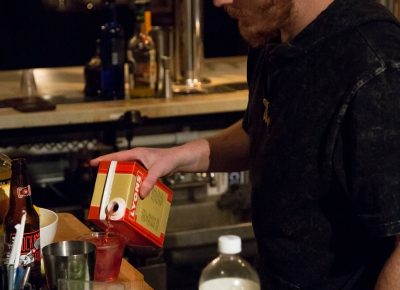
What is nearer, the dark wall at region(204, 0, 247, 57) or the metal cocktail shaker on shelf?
the metal cocktail shaker on shelf

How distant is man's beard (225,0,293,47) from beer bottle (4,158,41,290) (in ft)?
1.89

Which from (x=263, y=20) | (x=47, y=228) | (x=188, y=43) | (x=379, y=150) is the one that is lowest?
(x=47, y=228)

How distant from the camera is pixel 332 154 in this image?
5.49ft

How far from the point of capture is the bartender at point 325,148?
1.59 metres

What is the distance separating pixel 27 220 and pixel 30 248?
0.08 metres

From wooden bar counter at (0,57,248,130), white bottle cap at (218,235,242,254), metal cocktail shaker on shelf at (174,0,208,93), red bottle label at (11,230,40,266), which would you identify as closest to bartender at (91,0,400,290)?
red bottle label at (11,230,40,266)

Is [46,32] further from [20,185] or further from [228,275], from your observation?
[228,275]

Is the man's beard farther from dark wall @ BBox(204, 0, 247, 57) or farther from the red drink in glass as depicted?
dark wall @ BBox(204, 0, 247, 57)

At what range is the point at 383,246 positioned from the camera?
173cm

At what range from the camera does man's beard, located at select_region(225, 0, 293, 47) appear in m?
1.81

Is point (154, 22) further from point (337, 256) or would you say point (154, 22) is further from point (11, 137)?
point (337, 256)

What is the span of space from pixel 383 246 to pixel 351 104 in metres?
0.31

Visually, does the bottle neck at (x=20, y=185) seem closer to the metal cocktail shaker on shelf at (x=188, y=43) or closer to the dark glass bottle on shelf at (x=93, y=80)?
the dark glass bottle on shelf at (x=93, y=80)

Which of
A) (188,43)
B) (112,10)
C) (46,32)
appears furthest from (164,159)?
(46,32)
